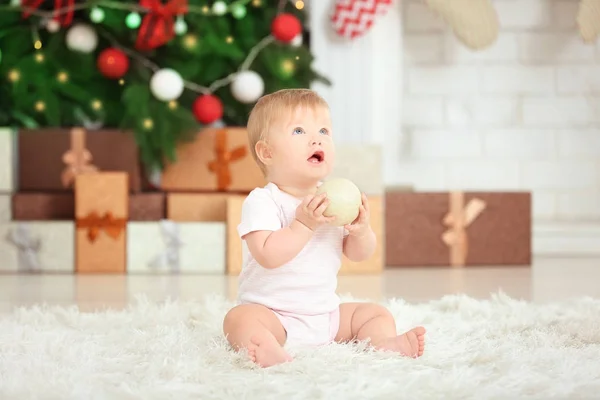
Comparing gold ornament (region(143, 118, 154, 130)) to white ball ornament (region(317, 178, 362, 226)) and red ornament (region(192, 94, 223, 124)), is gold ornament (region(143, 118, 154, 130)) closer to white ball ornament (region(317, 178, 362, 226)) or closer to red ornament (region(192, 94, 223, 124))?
red ornament (region(192, 94, 223, 124))

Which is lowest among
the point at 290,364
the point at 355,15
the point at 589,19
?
the point at 290,364

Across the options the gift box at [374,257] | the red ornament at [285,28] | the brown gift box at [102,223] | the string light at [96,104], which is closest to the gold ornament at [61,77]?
the string light at [96,104]

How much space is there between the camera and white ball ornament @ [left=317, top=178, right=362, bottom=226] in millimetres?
1296

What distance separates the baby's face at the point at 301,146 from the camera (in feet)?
4.55

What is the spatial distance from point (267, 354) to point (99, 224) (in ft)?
5.22

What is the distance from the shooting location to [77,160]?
281 cm

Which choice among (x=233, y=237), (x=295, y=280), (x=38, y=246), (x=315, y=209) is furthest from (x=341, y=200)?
(x=38, y=246)

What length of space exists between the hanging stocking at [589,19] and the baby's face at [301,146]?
595mm

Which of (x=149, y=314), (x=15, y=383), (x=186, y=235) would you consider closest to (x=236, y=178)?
(x=186, y=235)

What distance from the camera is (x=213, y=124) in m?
3.03

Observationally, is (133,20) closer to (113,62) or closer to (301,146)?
(113,62)

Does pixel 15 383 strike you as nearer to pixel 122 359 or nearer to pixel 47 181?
pixel 122 359

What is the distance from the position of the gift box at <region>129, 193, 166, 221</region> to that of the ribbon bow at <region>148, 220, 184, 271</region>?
0.08m

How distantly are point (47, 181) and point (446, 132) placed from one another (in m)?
1.44
